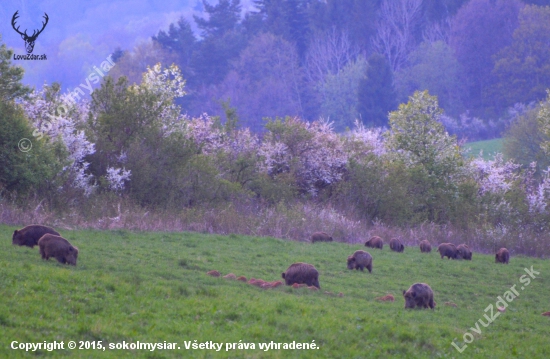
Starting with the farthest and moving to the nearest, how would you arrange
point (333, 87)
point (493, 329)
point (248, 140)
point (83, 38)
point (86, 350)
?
1. point (83, 38)
2. point (333, 87)
3. point (248, 140)
4. point (493, 329)
5. point (86, 350)

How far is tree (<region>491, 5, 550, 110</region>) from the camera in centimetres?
8588

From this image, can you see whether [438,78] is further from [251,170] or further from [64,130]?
[64,130]

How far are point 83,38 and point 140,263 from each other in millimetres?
99816

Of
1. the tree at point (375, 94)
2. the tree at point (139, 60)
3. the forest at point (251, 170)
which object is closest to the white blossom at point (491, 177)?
the forest at point (251, 170)

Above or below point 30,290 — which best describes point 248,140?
above

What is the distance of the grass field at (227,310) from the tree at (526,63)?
72.6 m

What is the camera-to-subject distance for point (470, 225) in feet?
121

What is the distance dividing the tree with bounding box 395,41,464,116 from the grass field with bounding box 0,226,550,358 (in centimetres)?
7513

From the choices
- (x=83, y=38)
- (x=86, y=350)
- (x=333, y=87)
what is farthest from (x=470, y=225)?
(x=83, y=38)

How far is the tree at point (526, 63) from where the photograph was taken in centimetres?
8588

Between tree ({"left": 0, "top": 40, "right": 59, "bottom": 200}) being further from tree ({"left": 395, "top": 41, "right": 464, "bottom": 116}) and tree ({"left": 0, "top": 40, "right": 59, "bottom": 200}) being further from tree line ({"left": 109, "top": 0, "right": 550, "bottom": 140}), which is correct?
tree ({"left": 395, "top": 41, "right": 464, "bottom": 116})

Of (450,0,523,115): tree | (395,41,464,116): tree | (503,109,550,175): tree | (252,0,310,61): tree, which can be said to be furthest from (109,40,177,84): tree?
(503,109,550,175): tree

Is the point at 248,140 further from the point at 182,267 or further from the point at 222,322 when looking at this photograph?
the point at 222,322

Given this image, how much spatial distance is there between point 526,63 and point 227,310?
277ft
